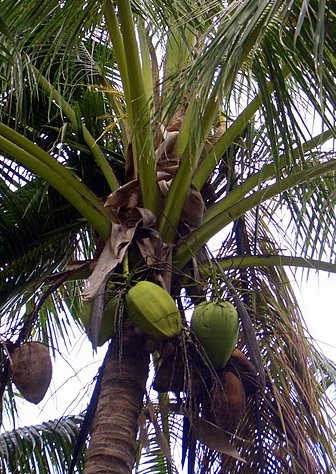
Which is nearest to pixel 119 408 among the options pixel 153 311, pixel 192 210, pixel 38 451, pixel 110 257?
pixel 153 311

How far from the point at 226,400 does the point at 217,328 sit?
32 centimetres

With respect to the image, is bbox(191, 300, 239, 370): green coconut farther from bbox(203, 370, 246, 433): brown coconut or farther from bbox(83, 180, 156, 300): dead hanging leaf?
bbox(83, 180, 156, 300): dead hanging leaf

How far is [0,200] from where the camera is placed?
13.3ft

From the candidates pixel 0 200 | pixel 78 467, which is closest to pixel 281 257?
pixel 0 200

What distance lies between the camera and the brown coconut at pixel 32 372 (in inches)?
118

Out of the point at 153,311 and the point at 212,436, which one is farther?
the point at 212,436

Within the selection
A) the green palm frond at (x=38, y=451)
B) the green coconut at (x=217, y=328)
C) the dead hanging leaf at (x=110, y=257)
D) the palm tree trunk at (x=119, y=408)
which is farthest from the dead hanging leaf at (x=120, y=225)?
the green palm frond at (x=38, y=451)

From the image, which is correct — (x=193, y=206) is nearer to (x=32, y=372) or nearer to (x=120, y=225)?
(x=120, y=225)

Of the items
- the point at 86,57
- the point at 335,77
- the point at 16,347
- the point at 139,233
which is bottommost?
the point at 16,347

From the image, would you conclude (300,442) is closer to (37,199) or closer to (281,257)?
(281,257)

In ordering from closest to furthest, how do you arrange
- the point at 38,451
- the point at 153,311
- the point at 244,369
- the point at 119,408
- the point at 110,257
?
the point at 153,311 < the point at 119,408 < the point at 110,257 < the point at 244,369 < the point at 38,451

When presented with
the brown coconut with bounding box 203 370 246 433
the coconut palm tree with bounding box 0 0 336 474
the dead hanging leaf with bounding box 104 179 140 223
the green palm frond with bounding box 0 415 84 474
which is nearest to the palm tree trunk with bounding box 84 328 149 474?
the coconut palm tree with bounding box 0 0 336 474

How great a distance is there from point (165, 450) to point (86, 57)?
85.0 inches

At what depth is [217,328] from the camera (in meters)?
2.98
